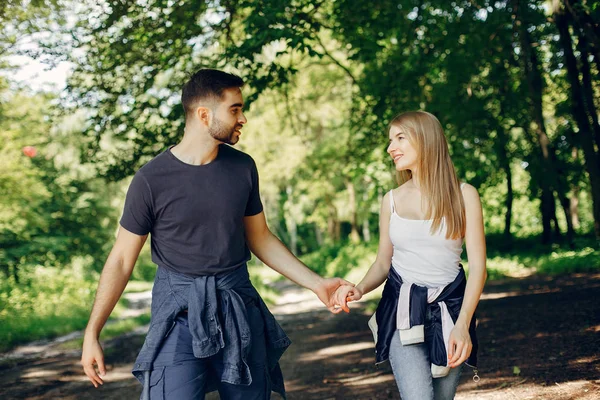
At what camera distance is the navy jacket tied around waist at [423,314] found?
3.45m

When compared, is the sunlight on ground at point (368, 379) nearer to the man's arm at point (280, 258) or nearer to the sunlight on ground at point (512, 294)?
the man's arm at point (280, 258)

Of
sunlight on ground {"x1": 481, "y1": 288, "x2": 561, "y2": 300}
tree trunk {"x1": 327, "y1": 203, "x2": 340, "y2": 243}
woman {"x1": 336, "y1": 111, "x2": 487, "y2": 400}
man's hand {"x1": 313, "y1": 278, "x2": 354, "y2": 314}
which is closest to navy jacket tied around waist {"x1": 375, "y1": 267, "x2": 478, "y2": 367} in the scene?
woman {"x1": 336, "y1": 111, "x2": 487, "y2": 400}

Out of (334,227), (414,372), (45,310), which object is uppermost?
(334,227)

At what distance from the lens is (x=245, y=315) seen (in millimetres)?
3459

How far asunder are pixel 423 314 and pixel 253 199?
110 centimetres

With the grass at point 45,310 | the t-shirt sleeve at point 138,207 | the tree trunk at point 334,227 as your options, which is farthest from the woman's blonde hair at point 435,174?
the tree trunk at point 334,227

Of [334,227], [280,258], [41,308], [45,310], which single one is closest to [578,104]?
[280,258]

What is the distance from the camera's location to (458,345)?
10.9ft

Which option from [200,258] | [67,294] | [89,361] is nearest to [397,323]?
[200,258]

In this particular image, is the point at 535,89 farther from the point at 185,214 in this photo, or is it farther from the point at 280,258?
the point at 185,214

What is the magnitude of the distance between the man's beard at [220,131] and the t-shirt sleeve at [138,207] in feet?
1.43

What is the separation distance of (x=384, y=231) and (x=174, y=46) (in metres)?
8.54

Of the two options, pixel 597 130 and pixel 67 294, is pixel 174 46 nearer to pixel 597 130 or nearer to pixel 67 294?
pixel 597 130

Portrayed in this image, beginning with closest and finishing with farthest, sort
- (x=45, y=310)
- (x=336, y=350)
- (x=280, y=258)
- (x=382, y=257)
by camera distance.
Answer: (x=382, y=257), (x=280, y=258), (x=336, y=350), (x=45, y=310)
